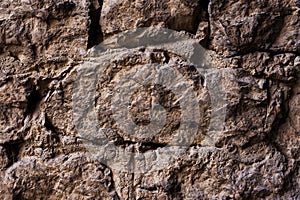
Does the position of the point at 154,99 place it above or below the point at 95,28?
below

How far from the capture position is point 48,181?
1074 mm

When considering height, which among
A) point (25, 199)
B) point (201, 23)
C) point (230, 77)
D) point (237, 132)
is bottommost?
point (25, 199)

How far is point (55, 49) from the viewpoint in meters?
1.09

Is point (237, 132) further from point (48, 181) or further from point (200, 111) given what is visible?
point (48, 181)

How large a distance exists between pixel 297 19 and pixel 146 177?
0.44 metres

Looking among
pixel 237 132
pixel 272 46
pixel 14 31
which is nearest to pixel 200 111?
pixel 237 132

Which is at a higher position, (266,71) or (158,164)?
(266,71)

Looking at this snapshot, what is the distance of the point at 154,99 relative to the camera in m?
1.04

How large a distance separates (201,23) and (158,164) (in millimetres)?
307

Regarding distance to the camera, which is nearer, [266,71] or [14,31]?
[266,71]

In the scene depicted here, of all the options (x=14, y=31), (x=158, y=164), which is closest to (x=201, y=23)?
(x=158, y=164)

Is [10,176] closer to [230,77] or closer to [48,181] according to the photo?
[48,181]

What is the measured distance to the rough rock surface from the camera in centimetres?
100

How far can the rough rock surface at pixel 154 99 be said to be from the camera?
3.27ft
